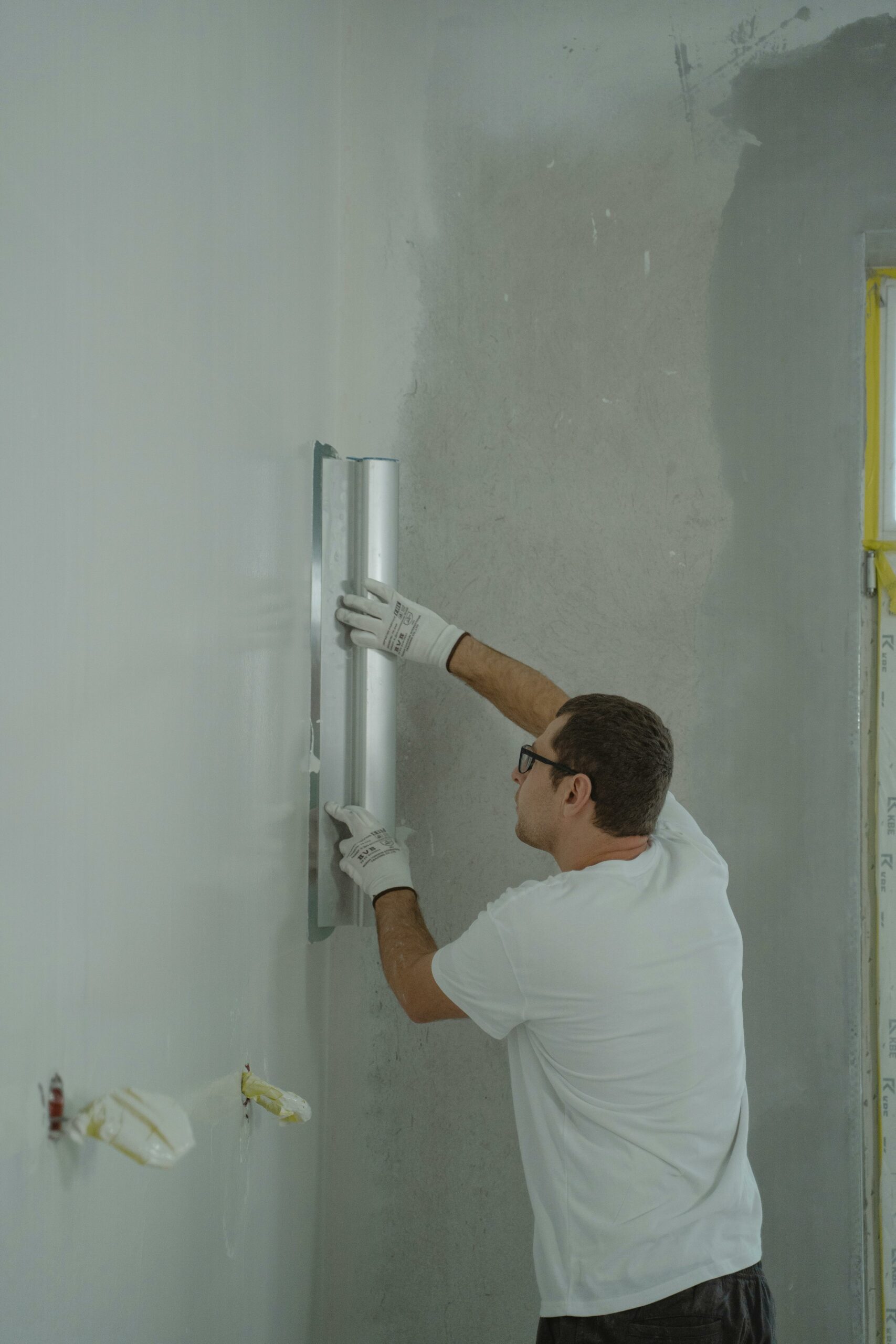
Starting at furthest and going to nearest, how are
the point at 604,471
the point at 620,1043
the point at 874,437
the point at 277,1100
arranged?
1. the point at 874,437
2. the point at 604,471
3. the point at 620,1043
4. the point at 277,1100

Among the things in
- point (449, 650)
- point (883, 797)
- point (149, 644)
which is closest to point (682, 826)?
point (449, 650)

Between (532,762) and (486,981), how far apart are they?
1.12 feet

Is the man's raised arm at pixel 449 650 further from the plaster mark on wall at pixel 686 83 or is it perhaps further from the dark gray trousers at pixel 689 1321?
the plaster mark on wall at pixel 686 83

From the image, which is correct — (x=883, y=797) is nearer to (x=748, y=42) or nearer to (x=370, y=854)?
(x=370, y=854)

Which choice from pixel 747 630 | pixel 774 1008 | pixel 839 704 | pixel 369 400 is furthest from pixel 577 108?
pixel 774 1008

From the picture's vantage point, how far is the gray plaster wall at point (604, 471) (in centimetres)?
177

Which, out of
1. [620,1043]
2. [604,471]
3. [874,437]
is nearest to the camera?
[620,1043]

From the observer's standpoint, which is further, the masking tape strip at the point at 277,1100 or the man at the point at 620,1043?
the man at the point at 620,1043

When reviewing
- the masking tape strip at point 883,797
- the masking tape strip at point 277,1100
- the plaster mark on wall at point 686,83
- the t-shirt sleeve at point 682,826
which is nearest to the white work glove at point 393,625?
the t-shirt sleeve at point 682,826

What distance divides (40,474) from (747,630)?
143cm

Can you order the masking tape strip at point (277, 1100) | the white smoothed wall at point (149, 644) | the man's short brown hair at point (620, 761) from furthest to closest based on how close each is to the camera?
the man's short brown hair at point (620, 761)
the masking tape strip at point (277, 1100)
the white smoothed wall at point (149, 644)

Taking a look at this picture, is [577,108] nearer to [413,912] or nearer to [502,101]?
[502,101]

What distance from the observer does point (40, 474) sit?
26.0 inches

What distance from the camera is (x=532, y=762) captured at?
1.47 meters
